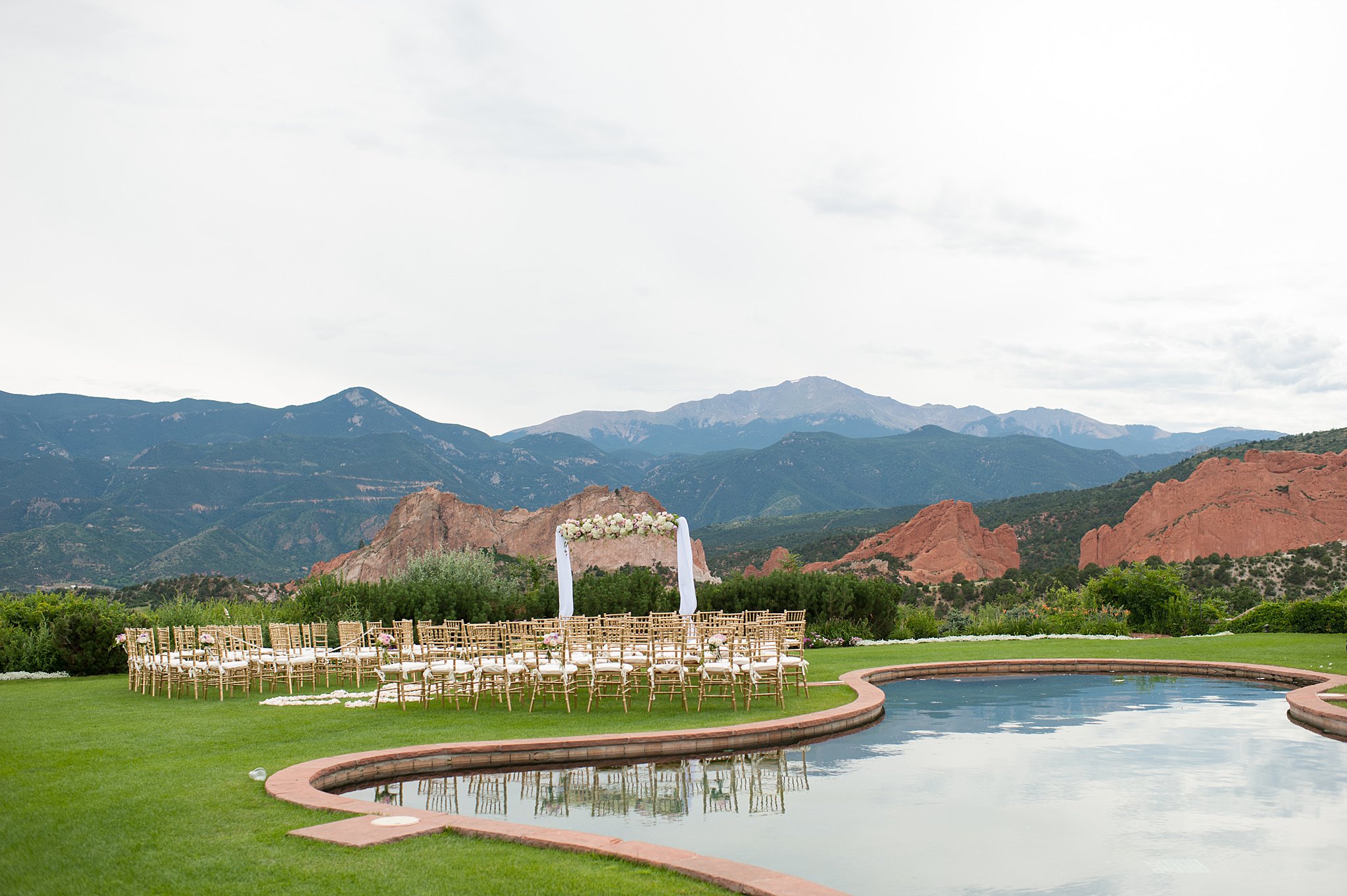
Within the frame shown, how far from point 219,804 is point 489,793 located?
1796 mm

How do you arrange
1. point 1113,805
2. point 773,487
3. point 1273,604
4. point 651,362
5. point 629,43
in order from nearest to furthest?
point 1113,805 → point 1273,604 → point 629,43 → point 651,362 → point 773,487

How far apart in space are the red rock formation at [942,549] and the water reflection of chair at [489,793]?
4540 centimetres

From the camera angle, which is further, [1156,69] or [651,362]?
[651,362]

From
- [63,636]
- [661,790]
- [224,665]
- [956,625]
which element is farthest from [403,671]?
[956,625]

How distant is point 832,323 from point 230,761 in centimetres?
2848

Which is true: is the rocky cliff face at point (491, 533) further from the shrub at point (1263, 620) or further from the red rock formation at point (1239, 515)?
the shrub at point (1263, 620)

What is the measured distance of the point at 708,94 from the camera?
21266 mm

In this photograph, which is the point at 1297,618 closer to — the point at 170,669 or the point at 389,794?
the point at 389,794

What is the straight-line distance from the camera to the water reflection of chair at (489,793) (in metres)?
6.11

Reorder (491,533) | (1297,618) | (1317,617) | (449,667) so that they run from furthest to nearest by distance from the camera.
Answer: (491,533)
(1297,618)
(1317,617)
(449,667)

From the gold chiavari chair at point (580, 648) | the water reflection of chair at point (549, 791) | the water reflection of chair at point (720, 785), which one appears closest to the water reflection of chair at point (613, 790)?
the water reflection of chair at point (549, 791)

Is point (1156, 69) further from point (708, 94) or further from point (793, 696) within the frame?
point (793, 696)

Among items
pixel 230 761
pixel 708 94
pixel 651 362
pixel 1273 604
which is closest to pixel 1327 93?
pixel 1273 604

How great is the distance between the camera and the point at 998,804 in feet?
20.2
